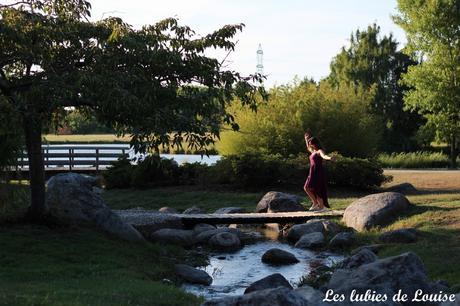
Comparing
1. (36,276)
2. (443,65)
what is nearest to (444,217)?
(36,276)

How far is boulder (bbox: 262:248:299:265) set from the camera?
14.5 metres

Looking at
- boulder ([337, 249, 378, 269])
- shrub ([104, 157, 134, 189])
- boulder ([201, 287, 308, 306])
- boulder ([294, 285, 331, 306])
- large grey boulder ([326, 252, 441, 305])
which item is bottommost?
boulder ([337, 249, 378, 269])

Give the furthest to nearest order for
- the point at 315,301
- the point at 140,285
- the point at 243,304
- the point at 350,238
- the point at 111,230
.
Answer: the point at 350,238 → the point at 111,230 → the point at 140,285 → the point at 315,301 → the point at 243,304

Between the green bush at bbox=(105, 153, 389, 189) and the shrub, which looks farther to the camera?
the shrub

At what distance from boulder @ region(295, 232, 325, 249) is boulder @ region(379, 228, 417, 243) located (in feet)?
5.36

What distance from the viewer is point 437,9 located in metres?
36.5

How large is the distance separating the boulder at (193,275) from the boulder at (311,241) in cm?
407

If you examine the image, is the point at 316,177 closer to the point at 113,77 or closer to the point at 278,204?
the point at 278,204

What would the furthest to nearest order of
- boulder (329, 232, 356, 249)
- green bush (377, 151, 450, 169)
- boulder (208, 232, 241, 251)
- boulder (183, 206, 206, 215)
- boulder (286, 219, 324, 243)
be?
green bush (377, 151, 450, 169)
boulder (183, 206, 206, 215)
boulder (286, 219, 324, 243)
boulder (208, 232, 241, 251)
boulder (329, 232, 356, 249)

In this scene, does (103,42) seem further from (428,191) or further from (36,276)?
(428,191)

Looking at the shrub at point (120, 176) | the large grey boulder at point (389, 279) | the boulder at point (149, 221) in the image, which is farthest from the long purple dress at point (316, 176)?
the large grey boulder at point (389, 279)

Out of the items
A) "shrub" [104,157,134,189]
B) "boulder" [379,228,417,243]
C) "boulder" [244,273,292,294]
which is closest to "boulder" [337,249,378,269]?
"boulder" [244,273,292,294]

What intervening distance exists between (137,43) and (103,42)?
106cm

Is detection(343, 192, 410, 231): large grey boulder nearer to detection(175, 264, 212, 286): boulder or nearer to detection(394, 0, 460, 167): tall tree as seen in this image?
detection(175, 264, 212, 286): boulder
